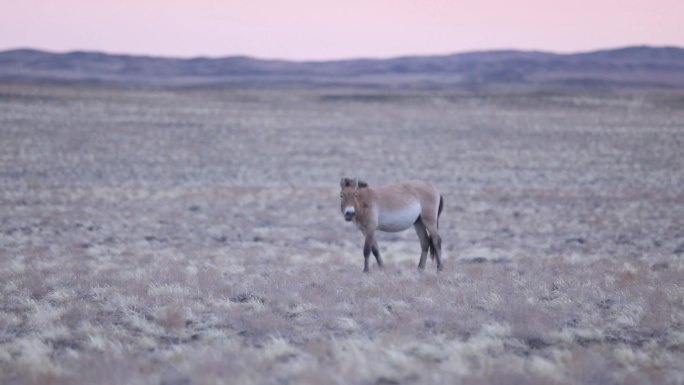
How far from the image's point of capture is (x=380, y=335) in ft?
24.6

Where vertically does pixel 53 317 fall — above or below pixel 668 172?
above

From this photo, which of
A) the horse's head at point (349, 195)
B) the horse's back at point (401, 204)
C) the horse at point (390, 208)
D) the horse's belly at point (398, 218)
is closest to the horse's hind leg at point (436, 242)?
the horse at point (390, 208)

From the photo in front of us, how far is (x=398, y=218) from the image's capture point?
12359 mm

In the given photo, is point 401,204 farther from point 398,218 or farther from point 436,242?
point 436,242

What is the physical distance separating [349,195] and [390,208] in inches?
34.9

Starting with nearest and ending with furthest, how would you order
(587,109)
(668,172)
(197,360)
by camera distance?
(197,360)
(668,172)
(587,109)

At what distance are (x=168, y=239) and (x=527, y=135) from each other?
3993 centimetres

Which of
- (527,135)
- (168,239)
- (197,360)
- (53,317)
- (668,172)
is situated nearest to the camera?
(197,360)

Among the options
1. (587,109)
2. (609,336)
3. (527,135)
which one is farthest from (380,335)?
(587,109)

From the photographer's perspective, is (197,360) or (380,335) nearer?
(197,360)

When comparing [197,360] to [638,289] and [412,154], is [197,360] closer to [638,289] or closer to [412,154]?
[638,289]

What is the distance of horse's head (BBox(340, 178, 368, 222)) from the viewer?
11375mm

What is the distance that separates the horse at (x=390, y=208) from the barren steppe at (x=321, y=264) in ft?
2.15

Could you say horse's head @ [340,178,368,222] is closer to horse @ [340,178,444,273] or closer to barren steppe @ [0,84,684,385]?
horse @ [340,178,444,273]
